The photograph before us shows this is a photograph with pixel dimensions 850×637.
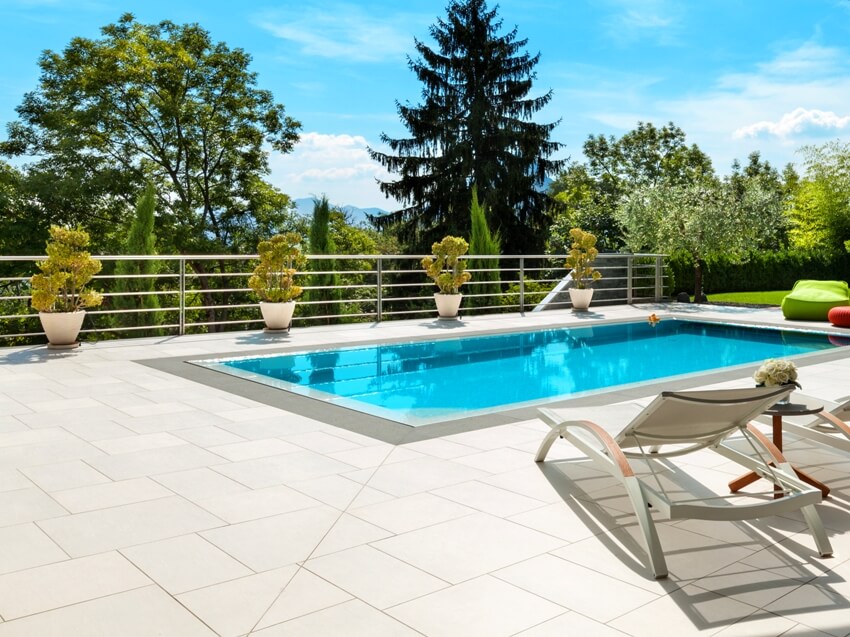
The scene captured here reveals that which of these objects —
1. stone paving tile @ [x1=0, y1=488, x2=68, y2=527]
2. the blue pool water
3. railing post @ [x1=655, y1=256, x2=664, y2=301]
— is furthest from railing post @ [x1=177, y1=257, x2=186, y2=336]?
railing post @ [x1=655, y1=256, x2=664, y2=301]

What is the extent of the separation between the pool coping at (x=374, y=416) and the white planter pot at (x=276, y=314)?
128 centimetres

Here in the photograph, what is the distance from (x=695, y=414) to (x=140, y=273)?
1230 centimetres

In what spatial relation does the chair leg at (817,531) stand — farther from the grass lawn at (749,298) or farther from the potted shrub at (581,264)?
the grass lawn at (749,298)

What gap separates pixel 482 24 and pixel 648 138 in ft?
42.4

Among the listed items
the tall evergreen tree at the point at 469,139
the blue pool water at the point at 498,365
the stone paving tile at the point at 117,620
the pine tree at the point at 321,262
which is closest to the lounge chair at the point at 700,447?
the stone paving tile at the point at 117,620

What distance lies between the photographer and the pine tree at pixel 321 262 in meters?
14.9

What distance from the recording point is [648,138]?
34438 millimetres

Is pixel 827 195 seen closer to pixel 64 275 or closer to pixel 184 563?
pixel 64 275

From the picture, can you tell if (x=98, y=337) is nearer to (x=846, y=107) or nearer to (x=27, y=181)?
(x=27, y=181)

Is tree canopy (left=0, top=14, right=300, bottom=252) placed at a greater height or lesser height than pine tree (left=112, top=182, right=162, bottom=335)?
greater

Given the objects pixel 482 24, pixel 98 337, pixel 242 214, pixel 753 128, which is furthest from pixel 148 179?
pixel 753 128

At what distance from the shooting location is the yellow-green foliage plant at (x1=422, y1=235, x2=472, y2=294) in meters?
12.6

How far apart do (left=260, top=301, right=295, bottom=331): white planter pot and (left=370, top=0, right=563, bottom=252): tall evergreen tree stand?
1369cm

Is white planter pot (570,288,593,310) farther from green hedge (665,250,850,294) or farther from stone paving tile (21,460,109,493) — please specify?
stone paving tile (21,460,109,493)
